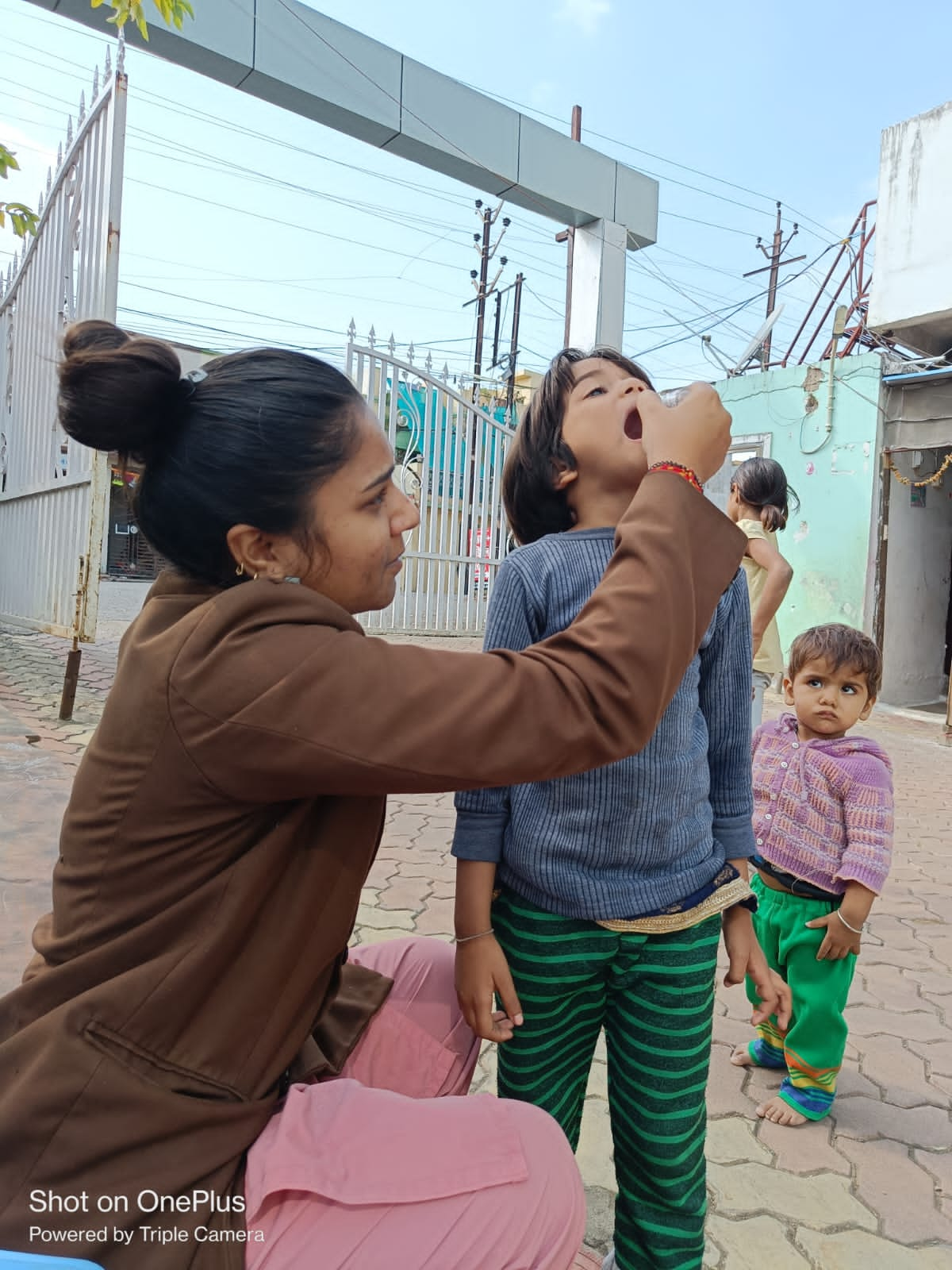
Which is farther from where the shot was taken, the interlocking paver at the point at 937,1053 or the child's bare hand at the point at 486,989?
the interlocking paver at the point at 937,1053

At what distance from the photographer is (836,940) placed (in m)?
1.77

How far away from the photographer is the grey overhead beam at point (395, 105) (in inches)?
172

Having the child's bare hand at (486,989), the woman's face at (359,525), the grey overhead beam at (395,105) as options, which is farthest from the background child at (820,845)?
the grey overhead beam at (395,105)

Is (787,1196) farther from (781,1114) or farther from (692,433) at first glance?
(692,433)

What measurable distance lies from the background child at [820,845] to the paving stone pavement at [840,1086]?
0.14 meters

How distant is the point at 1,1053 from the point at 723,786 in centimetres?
100

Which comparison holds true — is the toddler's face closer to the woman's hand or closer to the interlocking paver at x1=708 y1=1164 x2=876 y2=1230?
the interlocking paver at x1=708 y1=1164 x2=876 y2=1230

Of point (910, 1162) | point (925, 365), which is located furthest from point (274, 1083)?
point (925, 365)

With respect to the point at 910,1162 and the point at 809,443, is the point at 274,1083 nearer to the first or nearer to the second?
the point at 910,1162

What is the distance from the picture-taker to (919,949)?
295cm

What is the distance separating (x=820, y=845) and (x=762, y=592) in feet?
5.24

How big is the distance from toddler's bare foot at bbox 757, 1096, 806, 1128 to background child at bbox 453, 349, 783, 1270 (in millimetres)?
798

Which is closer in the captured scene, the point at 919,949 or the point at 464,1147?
the point at 464,1147

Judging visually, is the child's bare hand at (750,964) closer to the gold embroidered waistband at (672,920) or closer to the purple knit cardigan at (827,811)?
the gold embroidered waistband at (672,920)
